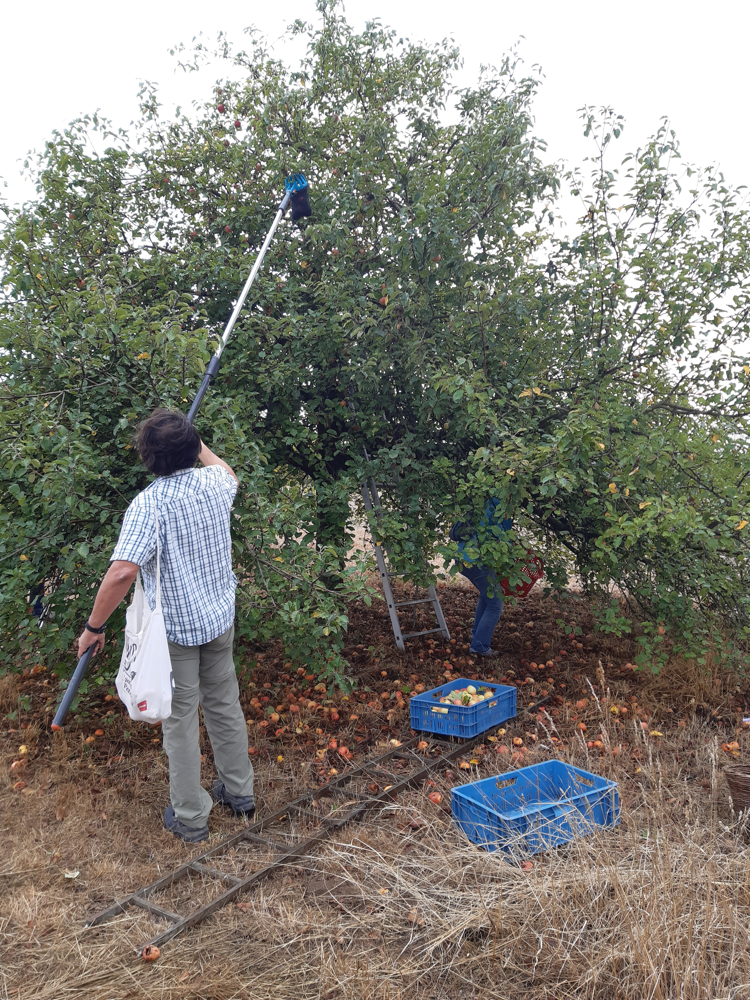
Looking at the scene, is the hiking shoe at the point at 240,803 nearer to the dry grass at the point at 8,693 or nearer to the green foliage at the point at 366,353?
the green foliage at the point at 366,353

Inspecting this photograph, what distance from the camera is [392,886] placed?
111 inches

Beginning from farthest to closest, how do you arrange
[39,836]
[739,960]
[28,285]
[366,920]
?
[28,285], [39,836], [366,920], [739,960]

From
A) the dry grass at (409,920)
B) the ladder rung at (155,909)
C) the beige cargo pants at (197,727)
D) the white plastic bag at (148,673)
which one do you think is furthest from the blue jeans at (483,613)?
the ladder rung at (155,909)

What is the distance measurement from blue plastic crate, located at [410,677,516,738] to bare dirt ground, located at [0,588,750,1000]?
125 mm

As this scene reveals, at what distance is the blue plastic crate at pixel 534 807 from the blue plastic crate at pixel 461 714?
2.42ft

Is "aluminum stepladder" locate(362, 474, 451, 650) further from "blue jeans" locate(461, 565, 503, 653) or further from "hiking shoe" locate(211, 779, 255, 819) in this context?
"hiking shoe" locate(211, 779, 255, 819)

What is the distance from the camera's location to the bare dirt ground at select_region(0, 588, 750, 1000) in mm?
2307

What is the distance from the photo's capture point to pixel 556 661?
609cm

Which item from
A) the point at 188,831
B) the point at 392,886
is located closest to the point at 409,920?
the point at 392,886

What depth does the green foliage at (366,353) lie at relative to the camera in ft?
13.4

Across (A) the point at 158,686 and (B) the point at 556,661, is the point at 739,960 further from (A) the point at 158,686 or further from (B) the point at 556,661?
(B) the point at 556,661

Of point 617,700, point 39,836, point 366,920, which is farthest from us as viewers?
point 617,700

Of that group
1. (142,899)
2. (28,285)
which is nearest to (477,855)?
(142,899)

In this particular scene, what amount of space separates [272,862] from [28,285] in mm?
3560
